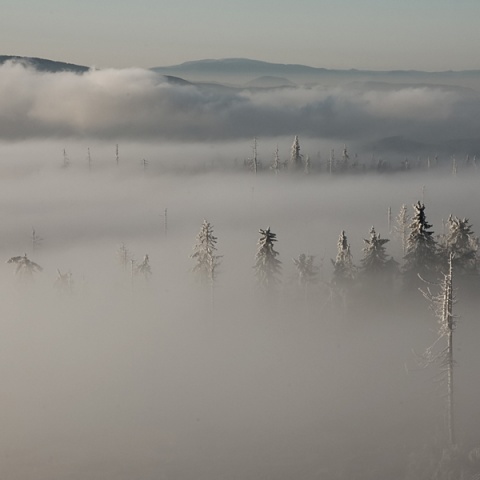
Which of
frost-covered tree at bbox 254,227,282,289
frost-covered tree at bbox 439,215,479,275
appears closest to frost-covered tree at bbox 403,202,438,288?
frost-covered tree at bbox 439,215,479,275

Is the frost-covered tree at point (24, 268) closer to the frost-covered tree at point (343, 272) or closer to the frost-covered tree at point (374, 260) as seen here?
the frost-covered tree at point (343, 272)

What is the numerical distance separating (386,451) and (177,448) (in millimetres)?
15120

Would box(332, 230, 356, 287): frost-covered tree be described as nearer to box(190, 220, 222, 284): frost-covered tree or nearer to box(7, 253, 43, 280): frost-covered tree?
box(190, 220, 222, 284): frost-covered tree

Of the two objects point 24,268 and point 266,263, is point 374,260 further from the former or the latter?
point 24,268

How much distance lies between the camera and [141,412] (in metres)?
58.8

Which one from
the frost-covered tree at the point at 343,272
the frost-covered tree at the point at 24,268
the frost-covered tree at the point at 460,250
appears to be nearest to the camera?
the frost-covered tree at the point at 460,250

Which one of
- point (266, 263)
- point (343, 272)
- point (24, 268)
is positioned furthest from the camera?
point (24, 268)

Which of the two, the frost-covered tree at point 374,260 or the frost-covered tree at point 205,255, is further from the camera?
the frost-covered tree at point 205,255

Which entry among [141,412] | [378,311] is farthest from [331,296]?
[141,412]

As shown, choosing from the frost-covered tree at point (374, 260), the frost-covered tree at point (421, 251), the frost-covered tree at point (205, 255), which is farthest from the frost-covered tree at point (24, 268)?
the frost-covered tree at point (421, 251)

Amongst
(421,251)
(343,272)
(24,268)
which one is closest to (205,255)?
(343,272)

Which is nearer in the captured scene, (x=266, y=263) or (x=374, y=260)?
(x=374, y=260)

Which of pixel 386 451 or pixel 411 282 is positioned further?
pixel 411 282

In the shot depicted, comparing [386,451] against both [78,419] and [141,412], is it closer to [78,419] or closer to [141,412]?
[141,412]
